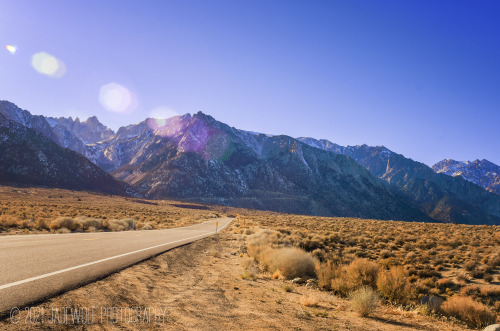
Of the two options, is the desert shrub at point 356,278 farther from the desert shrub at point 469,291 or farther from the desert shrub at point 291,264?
the desert shrub at point 469,291

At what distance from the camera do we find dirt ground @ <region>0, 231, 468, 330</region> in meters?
4.45

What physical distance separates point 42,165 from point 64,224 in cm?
9678

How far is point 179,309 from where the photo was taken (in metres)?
5.49

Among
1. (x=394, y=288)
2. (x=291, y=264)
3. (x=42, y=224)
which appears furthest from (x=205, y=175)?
(x=394, y=288)

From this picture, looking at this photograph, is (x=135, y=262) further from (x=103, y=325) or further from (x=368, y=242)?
(x=368, y=242)

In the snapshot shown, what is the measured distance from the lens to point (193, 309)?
18.5 feet

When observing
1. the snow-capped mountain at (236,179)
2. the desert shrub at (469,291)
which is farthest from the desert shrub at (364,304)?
the snow-capped mountain at (236,179)

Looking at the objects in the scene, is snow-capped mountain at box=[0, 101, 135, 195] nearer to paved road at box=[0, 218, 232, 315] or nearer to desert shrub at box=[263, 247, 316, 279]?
paved road at box=[0, 218, 232, 315]

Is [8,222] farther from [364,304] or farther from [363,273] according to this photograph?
[364,304]

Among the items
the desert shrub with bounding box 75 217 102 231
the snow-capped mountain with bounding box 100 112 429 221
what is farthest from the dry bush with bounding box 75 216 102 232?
the snow-capped mountain with bounding box 100 112 429 221

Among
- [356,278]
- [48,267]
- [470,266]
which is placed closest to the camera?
[48,267]

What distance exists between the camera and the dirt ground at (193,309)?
4.45 metres

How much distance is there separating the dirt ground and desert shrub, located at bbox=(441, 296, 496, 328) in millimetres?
499

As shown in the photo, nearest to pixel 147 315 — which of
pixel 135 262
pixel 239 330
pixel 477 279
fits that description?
pixel 239 330
